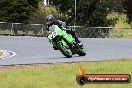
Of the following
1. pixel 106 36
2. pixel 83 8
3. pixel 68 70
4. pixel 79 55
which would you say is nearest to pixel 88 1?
pixel 83 8

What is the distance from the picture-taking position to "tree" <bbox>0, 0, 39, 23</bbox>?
4802 centimetres

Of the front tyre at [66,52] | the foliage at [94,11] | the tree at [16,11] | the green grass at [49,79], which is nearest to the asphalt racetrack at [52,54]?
the front tyre at [66,52]

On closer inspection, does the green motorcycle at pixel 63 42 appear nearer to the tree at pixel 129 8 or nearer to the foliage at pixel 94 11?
the foliage at pixel 94 11

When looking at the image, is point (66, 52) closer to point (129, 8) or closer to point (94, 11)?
point (94, 11)

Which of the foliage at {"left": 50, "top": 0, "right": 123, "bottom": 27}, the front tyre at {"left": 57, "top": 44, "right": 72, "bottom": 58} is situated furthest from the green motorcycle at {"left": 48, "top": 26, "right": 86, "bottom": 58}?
the foliage at {"left": 50, "top": 0, "right": 123, "bottom": 27}

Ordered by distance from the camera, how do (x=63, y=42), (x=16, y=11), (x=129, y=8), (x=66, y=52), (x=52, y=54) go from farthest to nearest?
(x=129, y=8)
(x=16, y=11)
(x=52, y=54)
(x=66, y=52)
(x=63, y=42)

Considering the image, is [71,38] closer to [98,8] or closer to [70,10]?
[98,8]

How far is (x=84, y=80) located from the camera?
6641 mm

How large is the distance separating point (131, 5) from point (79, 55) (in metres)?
42.3

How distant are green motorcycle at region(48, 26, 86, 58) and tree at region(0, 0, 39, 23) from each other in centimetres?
2766

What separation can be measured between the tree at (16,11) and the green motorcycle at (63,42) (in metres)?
27.7

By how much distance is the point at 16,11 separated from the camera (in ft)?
161

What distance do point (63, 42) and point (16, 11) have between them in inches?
1197

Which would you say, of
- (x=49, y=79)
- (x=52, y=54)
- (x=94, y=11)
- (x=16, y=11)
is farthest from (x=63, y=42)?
(x=16, y=11)
